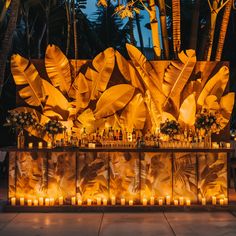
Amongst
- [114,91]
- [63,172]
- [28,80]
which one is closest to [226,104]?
[114,91]

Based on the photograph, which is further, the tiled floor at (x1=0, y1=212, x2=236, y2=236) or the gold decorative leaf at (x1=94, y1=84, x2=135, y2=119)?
the gold decorative leaf at (x1=94, y1=84, x2=135, y2=119)

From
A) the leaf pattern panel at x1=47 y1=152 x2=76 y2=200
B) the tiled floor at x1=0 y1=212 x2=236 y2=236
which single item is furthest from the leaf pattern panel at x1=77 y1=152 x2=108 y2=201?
the tiled floor at x1=0 y1=212 x2=236 y2=236

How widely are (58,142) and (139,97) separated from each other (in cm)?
193

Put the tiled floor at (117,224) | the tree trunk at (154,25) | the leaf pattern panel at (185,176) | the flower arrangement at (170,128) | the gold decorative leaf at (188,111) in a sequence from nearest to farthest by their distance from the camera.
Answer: the tiled floor at (117,224)
the leaf pattern panel at (185,176)
the flower arrangement at (170,128)
the gold decorative leaf at (188,111)
the tree trunk at (154,25)

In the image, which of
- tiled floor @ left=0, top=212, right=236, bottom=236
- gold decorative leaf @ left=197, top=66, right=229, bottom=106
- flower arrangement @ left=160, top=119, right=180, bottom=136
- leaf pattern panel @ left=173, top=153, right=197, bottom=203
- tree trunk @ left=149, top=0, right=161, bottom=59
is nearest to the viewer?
tiled floor @ left=0, top=212, right=236, bottom=236

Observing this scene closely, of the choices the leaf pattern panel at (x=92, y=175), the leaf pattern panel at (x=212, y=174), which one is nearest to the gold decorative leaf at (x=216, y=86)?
the leaf pattern panel at (x=212, y=174)

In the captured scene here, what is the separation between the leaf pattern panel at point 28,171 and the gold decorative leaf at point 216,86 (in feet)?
11.2

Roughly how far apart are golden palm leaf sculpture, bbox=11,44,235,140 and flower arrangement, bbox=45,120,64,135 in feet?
2.69

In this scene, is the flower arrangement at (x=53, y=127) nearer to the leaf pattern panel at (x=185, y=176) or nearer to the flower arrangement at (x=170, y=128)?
the flower arrangement at (x=170, y=128)

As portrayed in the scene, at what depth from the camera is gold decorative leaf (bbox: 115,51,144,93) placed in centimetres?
1005

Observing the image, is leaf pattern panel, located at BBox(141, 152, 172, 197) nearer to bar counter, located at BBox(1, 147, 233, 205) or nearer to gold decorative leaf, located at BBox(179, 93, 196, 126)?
bar counter, located at BBox(1, 147, 233, 205)

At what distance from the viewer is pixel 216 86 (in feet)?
32.8

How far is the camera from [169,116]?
998cm

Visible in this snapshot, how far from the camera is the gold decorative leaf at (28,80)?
32.7 feet
